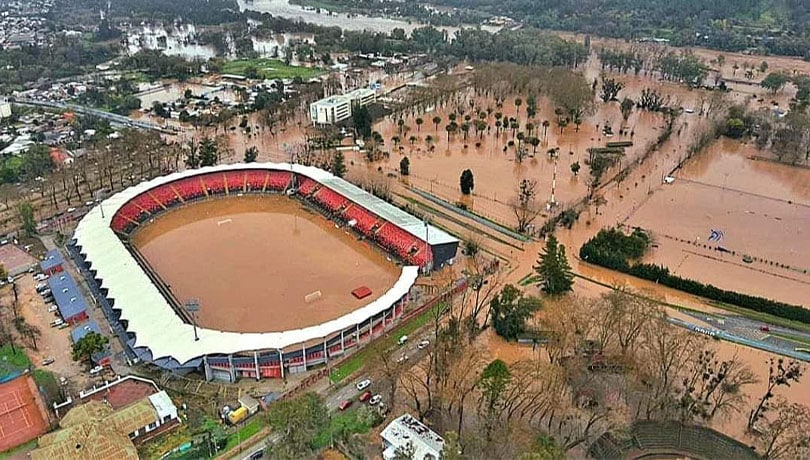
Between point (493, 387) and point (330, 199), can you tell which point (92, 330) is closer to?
point (330, 199)

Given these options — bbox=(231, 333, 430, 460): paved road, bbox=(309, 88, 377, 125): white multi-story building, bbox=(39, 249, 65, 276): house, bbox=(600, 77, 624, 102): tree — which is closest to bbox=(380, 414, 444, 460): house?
bbox=(231, 333, 430, 460): paved road

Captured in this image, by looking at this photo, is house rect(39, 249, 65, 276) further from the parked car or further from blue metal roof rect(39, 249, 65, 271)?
the parked car

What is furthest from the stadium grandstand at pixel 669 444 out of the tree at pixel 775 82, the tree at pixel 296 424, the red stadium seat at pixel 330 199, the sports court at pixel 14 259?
the tree at pixel 775 82

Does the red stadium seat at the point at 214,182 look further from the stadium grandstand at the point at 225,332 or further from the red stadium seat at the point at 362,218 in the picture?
the red stadium seat at the point at 362,218

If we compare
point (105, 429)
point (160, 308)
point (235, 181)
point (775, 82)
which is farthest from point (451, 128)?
point (105, 429)

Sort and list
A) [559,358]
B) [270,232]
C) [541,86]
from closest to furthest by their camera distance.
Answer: [559,358] → [270,232] → [541,86]

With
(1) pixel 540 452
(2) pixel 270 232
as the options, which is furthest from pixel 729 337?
(2) pixel 270 232

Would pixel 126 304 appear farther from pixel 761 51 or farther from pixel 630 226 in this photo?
pixel 761 51

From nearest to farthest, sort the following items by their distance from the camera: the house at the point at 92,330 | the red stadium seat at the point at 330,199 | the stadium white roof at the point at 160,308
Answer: the stadium white roof at the point at 160,308, the house at the point at 92,330, the red stadium seat at the point at 330,199
